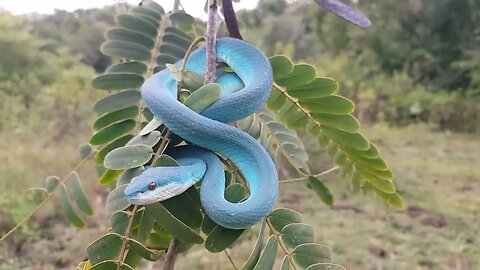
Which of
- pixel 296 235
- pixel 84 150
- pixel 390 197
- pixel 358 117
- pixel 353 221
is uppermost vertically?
pixel 296 235

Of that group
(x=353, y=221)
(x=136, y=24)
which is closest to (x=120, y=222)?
(x=136, y=24)

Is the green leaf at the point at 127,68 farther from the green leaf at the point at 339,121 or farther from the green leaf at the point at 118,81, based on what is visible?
the green leaf at the point at 339,121

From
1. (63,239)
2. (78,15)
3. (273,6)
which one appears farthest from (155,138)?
(273,6)

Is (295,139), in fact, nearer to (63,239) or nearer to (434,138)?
(63,239)

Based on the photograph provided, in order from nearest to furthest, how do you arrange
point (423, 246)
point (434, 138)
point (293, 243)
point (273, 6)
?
point (293, 243), point (423, 246), point (434, 138), point (273, 6)

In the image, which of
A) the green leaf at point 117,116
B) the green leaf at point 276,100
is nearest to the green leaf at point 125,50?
the green leaf at point 117,116

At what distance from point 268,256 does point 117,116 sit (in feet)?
1.30

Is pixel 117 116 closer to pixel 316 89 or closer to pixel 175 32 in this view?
pixel 175 32

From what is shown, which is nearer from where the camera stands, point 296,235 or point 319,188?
point 296,235

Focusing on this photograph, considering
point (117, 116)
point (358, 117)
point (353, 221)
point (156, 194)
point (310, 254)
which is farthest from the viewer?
point (358, 117)

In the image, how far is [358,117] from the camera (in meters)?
8.84

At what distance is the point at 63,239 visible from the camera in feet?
12.8

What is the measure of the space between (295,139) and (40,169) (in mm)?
4353

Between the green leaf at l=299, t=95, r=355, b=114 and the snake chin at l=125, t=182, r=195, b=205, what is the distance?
15.9 inches
